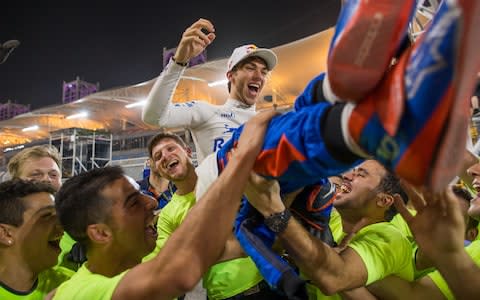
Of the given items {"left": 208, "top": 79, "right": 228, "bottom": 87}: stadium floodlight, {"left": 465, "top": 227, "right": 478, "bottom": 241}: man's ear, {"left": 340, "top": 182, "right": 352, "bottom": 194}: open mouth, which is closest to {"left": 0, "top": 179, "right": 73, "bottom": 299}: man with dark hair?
{"left": 340, "top": 182, "right": 352, "bottom": 194}: open mouth

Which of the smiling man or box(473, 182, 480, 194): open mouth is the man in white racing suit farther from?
box(473, 182, 480, 194): open mouth

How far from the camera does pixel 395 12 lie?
937 mm

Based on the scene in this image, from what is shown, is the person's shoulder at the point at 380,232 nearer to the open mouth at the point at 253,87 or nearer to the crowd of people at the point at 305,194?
the crowd of people at the point at 305,194

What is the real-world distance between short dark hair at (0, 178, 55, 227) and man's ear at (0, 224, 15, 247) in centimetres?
2

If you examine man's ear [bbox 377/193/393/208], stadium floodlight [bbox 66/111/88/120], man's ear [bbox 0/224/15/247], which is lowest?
stadium floodlight [bbox 66/111/88/120]

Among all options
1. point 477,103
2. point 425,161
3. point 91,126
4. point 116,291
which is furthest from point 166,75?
point 91,126

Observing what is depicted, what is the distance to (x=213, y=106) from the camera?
93.5 inches

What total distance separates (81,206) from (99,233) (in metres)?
0.13

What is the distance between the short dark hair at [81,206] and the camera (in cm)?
160

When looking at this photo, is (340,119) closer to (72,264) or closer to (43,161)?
(72,264)

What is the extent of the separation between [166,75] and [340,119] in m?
1.17

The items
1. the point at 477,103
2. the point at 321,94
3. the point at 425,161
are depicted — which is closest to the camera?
the point at 425,161

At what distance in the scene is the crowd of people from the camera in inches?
34.0

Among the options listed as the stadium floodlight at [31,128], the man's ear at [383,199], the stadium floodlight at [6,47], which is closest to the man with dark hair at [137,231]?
the man's ear at [383,199]
